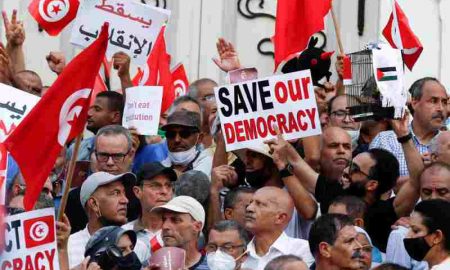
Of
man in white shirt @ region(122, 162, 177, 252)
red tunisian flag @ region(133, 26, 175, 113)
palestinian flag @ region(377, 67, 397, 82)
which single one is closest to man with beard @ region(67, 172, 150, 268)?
man in white shirt @ region(122, 162, 177, 252)

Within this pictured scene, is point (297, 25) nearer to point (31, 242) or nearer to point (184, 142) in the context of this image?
point (184, 142)

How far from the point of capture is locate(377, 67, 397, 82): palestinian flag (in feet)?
46.6

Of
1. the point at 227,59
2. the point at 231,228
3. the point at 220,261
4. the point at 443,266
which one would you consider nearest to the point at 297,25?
the point at 227,59

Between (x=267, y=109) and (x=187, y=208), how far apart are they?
130 cm

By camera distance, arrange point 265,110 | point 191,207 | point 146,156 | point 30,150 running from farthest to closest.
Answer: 1. point 146,156
2. point 265,110
3. point 191,207
4. point 30,150

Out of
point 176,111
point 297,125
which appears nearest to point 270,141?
point 297,125

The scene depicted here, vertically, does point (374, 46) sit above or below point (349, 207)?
above

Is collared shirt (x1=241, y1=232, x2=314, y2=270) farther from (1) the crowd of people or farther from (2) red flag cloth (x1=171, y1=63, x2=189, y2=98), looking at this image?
(2) red flag cloth (x1=171, y1=63, x2=189, y2=98)

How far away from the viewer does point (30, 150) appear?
13055 mm

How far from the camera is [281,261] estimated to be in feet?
40.6

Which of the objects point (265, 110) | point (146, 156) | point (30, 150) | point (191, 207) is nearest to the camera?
point (30, 150)

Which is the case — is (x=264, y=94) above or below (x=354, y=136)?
above

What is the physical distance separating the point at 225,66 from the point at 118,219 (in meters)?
2.28

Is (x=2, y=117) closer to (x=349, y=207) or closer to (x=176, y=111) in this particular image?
(x=176, y=111)
